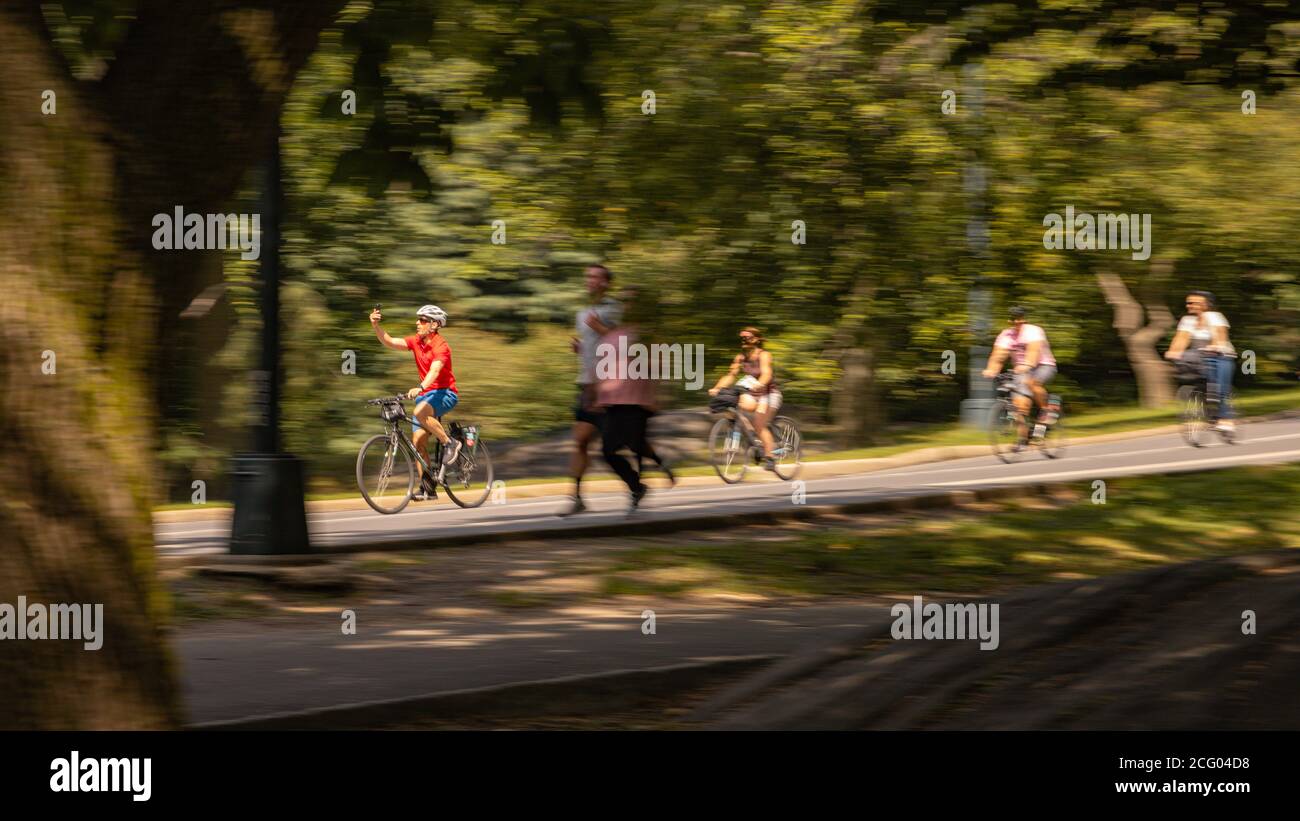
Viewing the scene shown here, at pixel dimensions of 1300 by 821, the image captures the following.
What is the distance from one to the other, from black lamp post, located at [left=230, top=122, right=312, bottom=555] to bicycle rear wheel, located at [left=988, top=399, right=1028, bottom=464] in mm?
12903

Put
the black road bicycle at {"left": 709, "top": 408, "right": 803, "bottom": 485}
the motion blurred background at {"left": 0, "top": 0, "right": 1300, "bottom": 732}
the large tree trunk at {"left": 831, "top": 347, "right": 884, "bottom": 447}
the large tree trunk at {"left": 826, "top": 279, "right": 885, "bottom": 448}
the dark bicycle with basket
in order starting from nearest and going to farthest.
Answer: the motion blurred background at {"left": 0, "top": 0, "right": 1300, "bottom": 732}
the black road bicycle at {"left": 709, "top": 408, "right": 803, "bottom": 485}
the dark bicycle with basket
the large tree trunk at {"left": 826, "top": 279, "right": 885, "bottom": 448}
the large tree trunk at {"left": 831, "top": 347, "right": 884, "bottom": 447}

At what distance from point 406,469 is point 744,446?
5386mm

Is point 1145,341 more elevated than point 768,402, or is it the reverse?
point 1145,341

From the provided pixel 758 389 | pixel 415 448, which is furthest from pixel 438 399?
pixel 758 389

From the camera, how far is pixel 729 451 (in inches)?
813

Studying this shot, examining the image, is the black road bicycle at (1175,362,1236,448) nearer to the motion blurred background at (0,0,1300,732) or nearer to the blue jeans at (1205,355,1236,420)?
the blue jeans at (1205,355,1236,420)

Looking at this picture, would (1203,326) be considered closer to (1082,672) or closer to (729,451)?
(729,451)

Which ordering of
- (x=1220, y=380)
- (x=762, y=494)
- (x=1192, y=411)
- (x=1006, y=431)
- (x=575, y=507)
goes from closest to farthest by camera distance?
(x=575, y=507)
(x=762, y=494)
(x=1006, y=431)
(x=1220, y=380)
(x=1192, y=411)

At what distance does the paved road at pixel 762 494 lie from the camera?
1449cm

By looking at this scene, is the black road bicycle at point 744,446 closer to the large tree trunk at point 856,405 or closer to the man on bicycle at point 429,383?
the man on bicycle at point 429,383

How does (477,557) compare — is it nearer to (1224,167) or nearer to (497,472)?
(497,472)

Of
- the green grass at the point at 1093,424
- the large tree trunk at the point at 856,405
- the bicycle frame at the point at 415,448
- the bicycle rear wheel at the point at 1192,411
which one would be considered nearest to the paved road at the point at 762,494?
the bicycle rear wheel at the point at 1192,411

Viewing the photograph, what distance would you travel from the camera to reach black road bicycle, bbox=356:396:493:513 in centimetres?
1636

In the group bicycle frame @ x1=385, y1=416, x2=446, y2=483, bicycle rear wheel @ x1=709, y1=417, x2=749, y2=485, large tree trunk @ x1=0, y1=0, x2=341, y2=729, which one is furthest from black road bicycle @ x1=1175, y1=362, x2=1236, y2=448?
large tree trunk @ x1=0, y1=0, x2=341, y2=729
